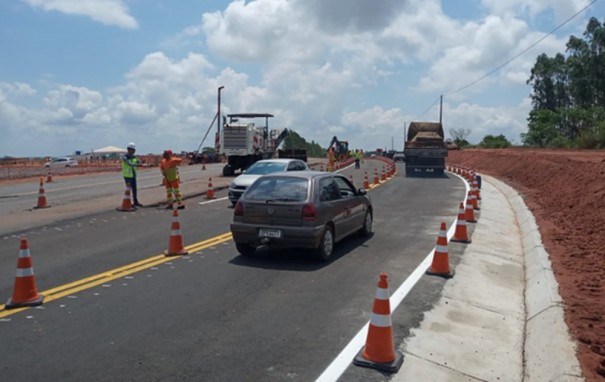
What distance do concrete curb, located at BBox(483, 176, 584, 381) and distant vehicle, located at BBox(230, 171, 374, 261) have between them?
128 inches

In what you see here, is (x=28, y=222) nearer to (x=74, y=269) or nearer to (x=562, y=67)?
(x=74, y=269)

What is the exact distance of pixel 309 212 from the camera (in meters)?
8.80

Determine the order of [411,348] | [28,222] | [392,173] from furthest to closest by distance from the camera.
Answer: [392,173] < [28,222] < [411,348]

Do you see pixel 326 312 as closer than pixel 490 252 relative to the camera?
Yes

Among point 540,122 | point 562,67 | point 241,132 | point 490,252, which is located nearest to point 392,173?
point 241,132

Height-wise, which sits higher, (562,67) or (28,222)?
(562,67)

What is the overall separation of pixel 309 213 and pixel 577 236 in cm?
628

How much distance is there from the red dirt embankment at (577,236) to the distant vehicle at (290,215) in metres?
3.63

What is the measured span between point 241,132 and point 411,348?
2514 centimetres

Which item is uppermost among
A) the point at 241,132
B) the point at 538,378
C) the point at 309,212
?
the point at 241,132

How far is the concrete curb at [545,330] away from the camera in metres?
4.86

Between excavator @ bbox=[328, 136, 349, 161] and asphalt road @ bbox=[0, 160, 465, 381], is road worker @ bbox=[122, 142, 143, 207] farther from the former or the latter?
excavator @ bbox=[328, 136, 349, 161]

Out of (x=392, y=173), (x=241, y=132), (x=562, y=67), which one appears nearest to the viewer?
(x=241, y=132)

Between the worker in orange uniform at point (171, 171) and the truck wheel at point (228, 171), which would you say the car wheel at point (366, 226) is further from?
the truck wheel at point (228, 171)
